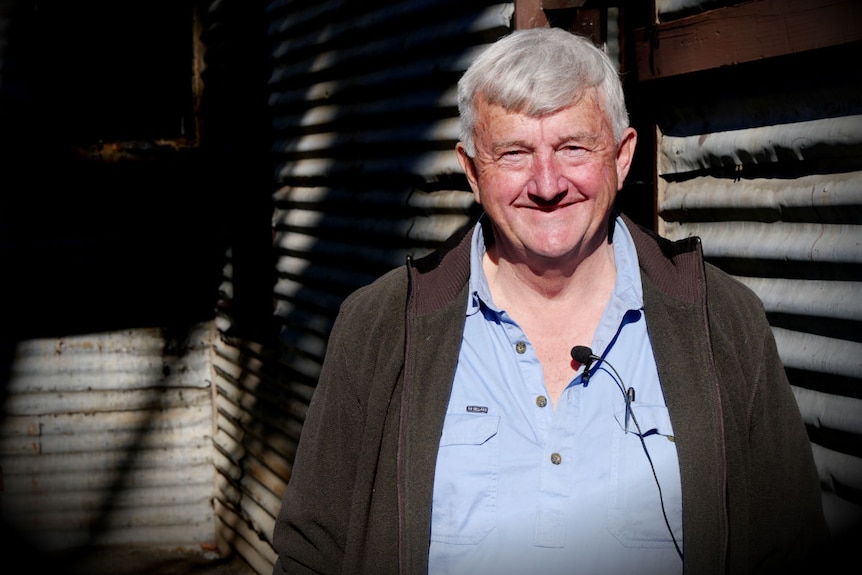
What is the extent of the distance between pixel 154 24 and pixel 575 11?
4353 mm

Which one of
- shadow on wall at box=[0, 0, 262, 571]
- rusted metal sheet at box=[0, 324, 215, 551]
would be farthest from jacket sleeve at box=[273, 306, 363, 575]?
rusted metal sheet at box=[0, 324, 215, 551]

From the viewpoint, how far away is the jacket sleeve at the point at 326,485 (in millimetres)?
2363

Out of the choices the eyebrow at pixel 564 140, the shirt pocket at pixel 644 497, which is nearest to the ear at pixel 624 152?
the eyebrow at pixel 564 140

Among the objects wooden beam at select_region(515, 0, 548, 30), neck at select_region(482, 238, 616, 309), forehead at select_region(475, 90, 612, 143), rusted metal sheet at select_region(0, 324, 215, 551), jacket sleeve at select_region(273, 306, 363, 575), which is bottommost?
rusted metal sheet at select_region(0, 324, 215, 551)

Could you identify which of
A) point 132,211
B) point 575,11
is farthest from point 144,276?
point 575,11

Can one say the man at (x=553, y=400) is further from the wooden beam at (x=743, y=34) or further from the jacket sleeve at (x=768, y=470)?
the wooden beam at (x=743, y=34)

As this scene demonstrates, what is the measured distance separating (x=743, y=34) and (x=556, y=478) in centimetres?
126

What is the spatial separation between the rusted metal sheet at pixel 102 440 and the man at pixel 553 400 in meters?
4.52

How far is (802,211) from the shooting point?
2.53 meters

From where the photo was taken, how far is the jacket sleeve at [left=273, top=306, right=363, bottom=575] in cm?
236

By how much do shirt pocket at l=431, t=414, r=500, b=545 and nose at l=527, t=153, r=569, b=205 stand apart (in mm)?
517

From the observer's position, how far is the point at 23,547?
655 centimetres

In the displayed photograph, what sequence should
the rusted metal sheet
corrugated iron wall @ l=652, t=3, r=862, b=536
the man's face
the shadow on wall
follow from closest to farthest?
the man's face
corrugated iron wall @ l=652, t=3, r=862, b=536
the shadow on wall
the rusted metal sheet

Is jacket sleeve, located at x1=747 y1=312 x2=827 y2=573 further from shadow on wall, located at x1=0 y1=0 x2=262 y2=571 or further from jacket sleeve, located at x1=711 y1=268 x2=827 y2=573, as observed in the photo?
shadow on wall, located at x1=0 y1=0 x2=262 y2=571
